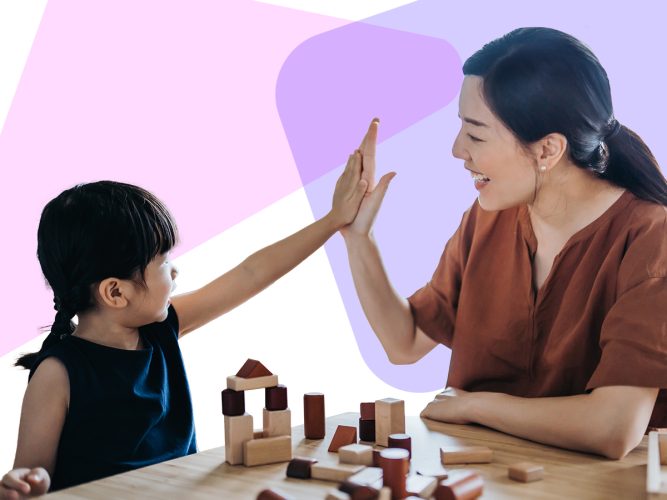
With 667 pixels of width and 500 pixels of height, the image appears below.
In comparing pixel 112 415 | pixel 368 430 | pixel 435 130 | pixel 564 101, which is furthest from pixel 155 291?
pixel 435 130

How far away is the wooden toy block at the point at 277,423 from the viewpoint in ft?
3.83

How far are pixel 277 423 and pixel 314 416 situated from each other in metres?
0.09

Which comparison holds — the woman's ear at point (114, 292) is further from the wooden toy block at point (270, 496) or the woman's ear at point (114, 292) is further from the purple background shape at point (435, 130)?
the purple background shape at point (435, 130)

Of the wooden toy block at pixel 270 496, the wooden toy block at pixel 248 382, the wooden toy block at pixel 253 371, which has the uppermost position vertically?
the wooden toy block at pixel 253 371

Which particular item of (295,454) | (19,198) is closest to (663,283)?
(295,454)

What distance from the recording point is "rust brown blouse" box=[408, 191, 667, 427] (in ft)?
4.15

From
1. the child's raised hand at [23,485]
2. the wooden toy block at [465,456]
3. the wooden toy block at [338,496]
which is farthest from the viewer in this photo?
the wooden toy block at [465,456]

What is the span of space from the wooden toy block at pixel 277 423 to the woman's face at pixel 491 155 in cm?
59

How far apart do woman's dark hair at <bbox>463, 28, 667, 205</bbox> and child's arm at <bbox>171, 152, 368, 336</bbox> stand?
34 cm

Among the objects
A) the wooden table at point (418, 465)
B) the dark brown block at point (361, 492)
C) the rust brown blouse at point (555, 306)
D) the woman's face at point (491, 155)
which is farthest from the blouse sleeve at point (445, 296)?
the dark brown block at point (361, 492)

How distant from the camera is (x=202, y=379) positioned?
8.98 feet

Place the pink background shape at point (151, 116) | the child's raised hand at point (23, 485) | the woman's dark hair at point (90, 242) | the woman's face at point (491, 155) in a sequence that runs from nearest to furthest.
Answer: the child's raised hand at point (23, 485) < the woman's dark hair at point (90, 242) < the woman's face at point (491, 155) < the pink background shape at point (151, 116)

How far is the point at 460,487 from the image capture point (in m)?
0.92

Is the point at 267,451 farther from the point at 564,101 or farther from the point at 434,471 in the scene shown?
the point at 564,101
